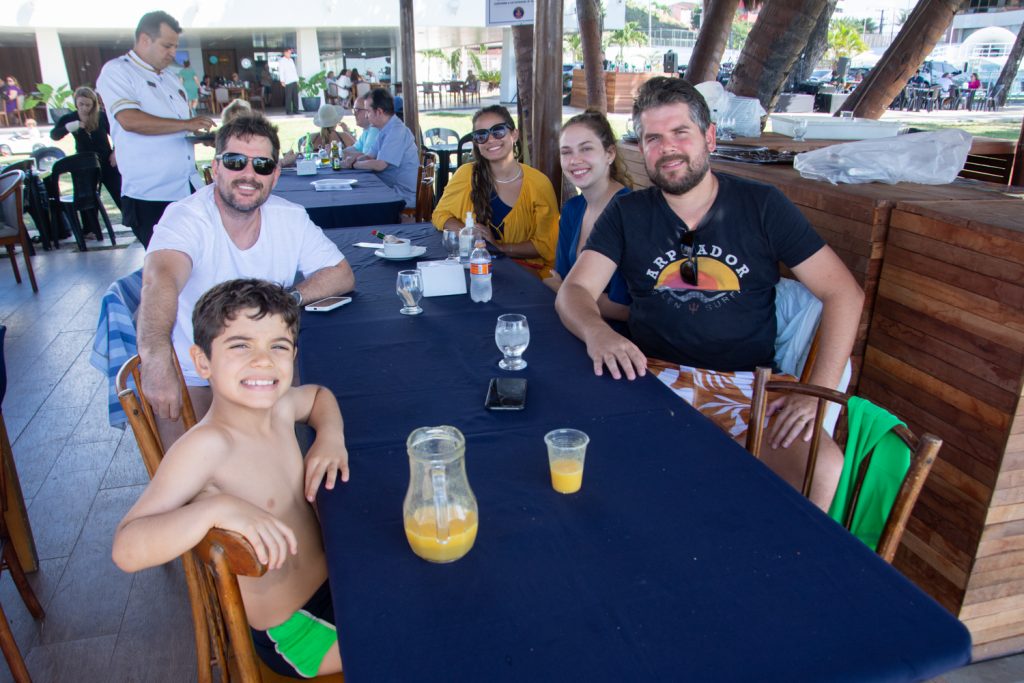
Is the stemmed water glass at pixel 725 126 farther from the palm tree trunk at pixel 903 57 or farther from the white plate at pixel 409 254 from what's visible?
the white plate at pixel 409 254

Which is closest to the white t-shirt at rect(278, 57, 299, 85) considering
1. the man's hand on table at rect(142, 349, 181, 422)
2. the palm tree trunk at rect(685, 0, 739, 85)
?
the palm tree trunk at rect(685, 0, 739, 85)

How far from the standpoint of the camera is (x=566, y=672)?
938 mm

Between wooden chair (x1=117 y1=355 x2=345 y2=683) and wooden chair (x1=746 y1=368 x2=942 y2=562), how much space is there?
109 cm

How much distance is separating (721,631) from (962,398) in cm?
157

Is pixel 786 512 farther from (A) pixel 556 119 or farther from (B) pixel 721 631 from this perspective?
(A) pixel 556 119

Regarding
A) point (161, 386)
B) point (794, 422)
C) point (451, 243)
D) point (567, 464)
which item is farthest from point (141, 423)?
point (451, 243)

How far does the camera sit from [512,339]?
6.44 feet

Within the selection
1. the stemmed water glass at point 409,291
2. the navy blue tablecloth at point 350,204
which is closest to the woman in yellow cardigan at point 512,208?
the navy blue tablecloth at point 350,204

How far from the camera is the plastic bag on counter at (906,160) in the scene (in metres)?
2.79

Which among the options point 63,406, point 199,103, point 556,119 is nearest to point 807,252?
point 556,119

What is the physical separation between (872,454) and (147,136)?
4451mm

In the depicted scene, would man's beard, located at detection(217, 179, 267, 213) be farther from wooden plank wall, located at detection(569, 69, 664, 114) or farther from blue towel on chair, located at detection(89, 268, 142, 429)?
wooden plank wall, located at detection(569, 69, 664, 114)

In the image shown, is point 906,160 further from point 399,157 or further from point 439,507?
point 399,157

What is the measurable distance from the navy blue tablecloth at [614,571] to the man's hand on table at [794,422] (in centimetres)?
43
